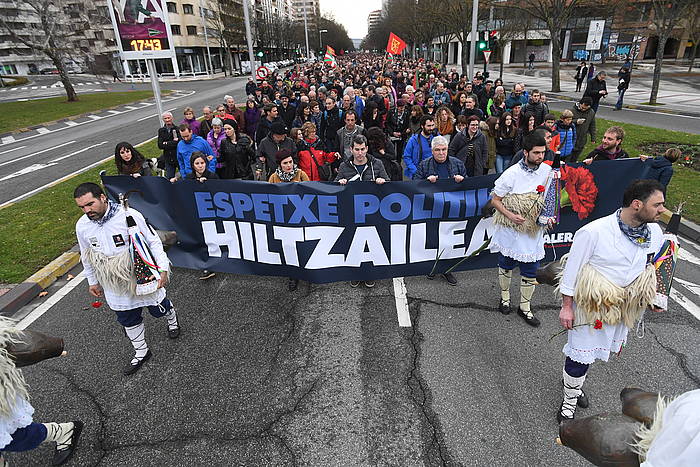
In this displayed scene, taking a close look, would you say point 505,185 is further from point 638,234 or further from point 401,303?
point 401,303

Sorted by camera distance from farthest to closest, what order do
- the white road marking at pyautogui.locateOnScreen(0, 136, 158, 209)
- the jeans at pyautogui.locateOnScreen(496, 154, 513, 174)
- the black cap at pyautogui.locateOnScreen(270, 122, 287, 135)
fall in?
the white road marking at pyautogui.locateOnScreen(0, 136, 158, 209) < the jeans at pyautogui.locateOnScreen(496, 154, 513, 174) < the black cap at pyautogui.locateOnScreen(270, 122, 287, 135)

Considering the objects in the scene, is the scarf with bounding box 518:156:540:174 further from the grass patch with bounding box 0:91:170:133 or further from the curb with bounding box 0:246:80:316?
the grass patch with bounding box 0:91:170:133

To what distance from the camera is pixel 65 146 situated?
16.9 m

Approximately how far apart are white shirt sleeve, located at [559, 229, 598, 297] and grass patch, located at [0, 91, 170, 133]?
26439 millimetres

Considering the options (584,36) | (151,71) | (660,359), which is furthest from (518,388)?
(584,36)

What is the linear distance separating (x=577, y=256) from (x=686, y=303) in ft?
10.2

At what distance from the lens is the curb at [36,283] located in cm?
533

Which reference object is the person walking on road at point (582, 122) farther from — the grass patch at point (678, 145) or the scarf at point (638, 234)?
the scarf at point (638, 234)

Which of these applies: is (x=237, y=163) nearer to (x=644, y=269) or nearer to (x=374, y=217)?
(x=374, y=217)

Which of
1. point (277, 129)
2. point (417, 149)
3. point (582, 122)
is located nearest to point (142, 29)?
point (277, 129)

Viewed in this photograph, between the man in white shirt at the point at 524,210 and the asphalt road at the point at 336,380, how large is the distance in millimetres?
726

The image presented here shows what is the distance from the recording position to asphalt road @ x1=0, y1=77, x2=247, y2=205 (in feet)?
39.9

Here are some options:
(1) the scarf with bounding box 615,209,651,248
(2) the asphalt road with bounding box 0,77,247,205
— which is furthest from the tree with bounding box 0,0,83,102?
(1) the scarf with bounding box 615,209,651,248

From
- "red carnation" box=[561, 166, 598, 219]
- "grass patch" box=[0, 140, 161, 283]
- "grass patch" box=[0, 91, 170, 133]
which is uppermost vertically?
"red carnation" box=[561, 166, 598, 219]
